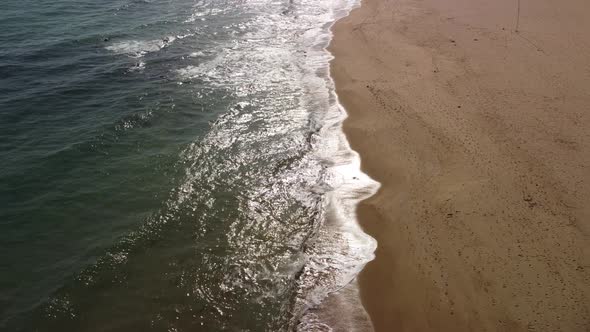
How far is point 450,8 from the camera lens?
2711 centimetres

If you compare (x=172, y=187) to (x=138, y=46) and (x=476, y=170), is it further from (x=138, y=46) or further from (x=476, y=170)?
(x=138, y=46)

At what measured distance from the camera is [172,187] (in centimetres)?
1319

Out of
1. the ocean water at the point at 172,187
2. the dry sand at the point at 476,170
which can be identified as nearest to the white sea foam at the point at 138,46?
the ocean water at the point at 172,187

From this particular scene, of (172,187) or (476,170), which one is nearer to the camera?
(476,170)

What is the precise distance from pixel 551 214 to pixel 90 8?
29.9m

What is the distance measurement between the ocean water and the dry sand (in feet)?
3.42

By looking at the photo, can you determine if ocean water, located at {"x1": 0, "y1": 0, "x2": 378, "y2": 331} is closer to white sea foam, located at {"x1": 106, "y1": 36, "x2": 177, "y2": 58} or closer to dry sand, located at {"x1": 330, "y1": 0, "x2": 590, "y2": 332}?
white sea foam, located at {"x1": 106, "y1": 36, "x2": 177, "y2": 58}

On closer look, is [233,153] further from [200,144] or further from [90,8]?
[90,8]

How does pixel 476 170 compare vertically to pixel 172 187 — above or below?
above

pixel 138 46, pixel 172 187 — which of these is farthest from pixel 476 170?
pixel 138 46

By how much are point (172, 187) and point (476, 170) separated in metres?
9.56

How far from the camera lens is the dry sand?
9375mm

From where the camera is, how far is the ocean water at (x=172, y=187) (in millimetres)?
9727

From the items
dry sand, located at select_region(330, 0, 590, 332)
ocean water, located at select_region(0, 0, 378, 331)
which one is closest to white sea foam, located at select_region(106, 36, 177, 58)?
ocean water, located at select_region(0, 0, 378, 331)
